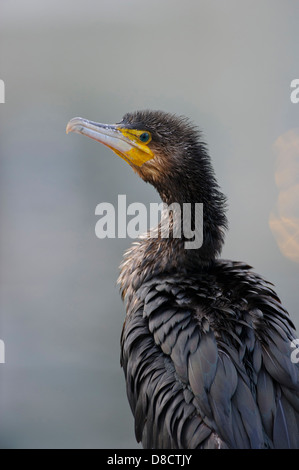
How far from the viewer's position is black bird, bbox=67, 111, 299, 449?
0.99m

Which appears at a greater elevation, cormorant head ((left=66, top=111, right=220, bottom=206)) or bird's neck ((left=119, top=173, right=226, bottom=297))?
cormorant head ((left=66, top=111, right=220, bottom=206))

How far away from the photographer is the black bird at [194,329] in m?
0.99

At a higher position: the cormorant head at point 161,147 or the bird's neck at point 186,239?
the cormorant head at point 161,147

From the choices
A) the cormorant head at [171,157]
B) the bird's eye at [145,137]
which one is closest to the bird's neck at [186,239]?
the cormorant head at [171,157]

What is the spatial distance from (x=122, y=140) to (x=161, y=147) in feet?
0.33

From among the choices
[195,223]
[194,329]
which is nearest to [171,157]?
[195,223]

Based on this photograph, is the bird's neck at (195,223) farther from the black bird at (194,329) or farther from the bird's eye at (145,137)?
the bird's eye at (145,137)

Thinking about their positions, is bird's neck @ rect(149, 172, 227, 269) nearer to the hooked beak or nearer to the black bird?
the black bird

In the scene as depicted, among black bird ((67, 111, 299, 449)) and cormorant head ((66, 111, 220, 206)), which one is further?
cormorant head ((66, 111, 220, 206))

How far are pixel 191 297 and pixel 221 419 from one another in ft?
0.86

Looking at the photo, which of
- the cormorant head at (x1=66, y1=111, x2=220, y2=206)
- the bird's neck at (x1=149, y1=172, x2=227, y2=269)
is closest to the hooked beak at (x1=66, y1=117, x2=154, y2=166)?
the cormorant head at (x1=66, y1=111, x2=220, y2=206)

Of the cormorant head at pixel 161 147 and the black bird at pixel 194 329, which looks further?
the cormorant head at pixel 161 147
